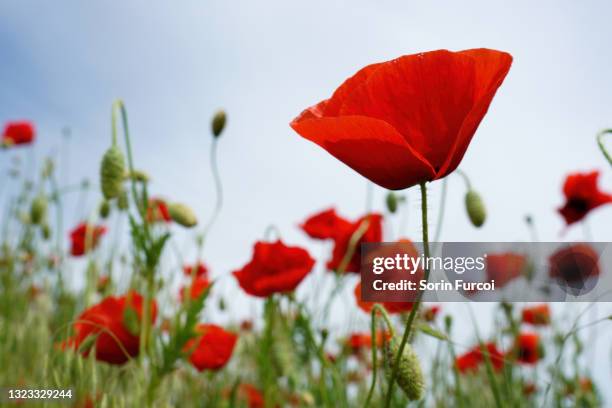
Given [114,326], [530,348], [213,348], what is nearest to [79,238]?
[213,348]

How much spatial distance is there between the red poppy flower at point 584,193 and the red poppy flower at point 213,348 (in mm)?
1423

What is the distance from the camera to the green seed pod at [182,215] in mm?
1305

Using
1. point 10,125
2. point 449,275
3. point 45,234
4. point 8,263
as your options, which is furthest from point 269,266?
point 10,125

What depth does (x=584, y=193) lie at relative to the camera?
7.02ft

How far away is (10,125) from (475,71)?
11.6 feet

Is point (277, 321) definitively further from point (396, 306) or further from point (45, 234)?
point (45, 234)

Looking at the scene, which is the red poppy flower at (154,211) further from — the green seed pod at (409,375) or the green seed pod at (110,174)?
the green seed pod at (409,375)

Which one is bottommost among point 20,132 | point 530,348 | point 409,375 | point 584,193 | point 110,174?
point 530,348

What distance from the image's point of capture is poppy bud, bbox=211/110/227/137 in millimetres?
1397

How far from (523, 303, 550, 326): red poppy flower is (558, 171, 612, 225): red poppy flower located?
44 centimetres

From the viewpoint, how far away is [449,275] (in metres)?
0.85

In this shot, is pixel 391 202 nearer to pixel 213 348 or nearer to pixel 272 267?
pixel 272 267

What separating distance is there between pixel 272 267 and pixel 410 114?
90 cm

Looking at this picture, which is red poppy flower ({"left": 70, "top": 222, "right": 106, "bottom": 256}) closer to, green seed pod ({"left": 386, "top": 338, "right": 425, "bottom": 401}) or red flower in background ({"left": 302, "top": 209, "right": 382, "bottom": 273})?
red flower in background ({"left": 302, "top": 209, "right": 382, "bottom": 273})
